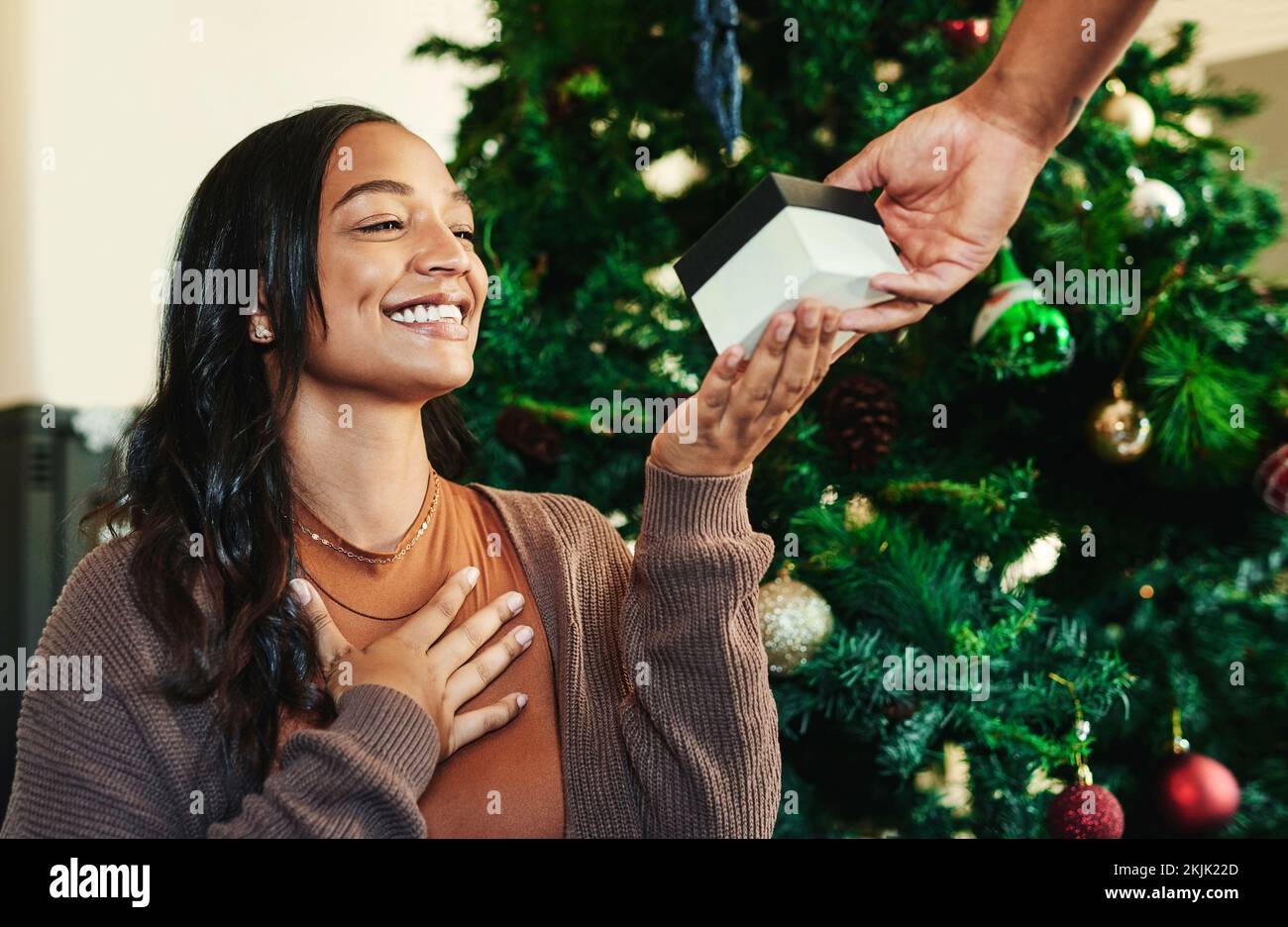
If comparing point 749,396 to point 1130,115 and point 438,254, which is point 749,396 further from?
point 1130,115

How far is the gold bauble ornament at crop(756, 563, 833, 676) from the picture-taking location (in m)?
1.17

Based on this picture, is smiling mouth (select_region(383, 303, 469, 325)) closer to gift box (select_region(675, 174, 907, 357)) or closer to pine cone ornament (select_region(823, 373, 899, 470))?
gift box (select_region(675, 174, 907, 357))

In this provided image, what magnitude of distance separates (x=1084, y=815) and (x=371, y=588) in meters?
0.74

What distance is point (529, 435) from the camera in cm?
132

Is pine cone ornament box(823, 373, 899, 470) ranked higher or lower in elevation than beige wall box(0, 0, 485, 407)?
lower

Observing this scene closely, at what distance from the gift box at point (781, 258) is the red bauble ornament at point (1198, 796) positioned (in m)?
0.72

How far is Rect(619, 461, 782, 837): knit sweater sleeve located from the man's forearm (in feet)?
1.32

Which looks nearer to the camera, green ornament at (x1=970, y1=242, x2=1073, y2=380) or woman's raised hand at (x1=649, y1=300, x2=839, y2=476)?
woman's raised hand at (x1=649, y1=300, x2=839, y2=476)

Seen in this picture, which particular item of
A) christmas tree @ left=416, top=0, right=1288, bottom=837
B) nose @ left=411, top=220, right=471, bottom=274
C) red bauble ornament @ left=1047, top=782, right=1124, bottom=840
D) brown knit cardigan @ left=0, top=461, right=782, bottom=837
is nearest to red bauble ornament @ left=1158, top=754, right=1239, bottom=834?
christmas tree @ left=416, top=0, right=1288, bottom=837

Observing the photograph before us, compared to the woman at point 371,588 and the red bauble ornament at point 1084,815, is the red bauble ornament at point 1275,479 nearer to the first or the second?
the red bauble ornament at point 1084,815

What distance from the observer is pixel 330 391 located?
1041 mm

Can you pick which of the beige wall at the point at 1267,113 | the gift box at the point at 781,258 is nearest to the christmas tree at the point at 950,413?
the gift box at the point at 781,258

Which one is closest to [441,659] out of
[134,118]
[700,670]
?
[700,670]
